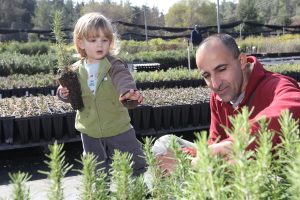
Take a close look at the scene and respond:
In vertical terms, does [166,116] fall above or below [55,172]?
below

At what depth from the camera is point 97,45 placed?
9.24ft

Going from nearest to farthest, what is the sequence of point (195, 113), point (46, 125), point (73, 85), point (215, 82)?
point (215, 82), point (73, 85), point (46, 125), point (195, 113)

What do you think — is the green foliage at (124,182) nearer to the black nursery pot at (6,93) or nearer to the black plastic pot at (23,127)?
the black plastic pot at (23,127)

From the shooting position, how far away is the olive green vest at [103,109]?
114 inches

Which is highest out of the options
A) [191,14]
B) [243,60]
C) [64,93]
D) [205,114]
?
[191,14]

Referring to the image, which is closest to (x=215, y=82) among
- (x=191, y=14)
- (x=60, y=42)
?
(x=60, y=42)

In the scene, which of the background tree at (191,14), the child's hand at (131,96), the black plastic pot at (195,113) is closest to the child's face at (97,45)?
the child's hand at (131,96)

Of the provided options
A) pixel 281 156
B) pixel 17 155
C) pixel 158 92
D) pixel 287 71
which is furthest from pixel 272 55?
pixel 281 156

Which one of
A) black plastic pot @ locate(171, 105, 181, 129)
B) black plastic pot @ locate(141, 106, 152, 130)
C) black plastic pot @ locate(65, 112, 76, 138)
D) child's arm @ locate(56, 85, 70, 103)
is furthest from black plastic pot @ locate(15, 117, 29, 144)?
child's arm @ locate(56, 85, 70, 103)

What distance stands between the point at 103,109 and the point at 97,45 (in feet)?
1.44

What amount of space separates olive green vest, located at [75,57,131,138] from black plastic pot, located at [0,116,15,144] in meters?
2.26

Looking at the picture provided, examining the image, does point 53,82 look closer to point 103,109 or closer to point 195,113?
point 195,113

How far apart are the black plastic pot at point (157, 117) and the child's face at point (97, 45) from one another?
2.76 m

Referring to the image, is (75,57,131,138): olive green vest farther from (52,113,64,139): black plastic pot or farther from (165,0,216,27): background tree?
(165,0,216,27): background tree
